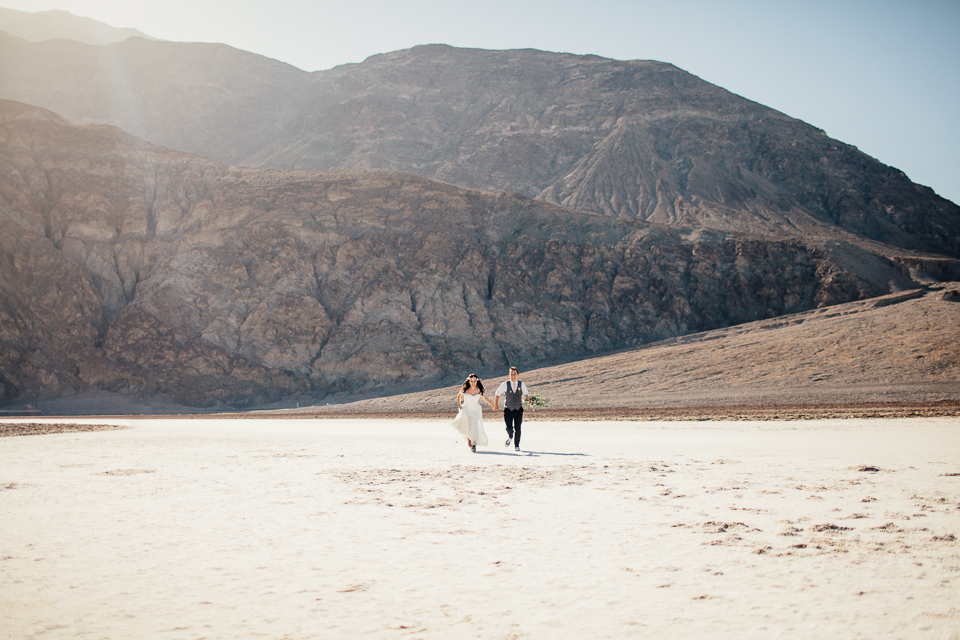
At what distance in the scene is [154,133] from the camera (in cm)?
10944

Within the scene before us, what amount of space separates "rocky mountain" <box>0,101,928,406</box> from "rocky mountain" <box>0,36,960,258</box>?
68.9 feet

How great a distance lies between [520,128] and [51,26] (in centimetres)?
14831

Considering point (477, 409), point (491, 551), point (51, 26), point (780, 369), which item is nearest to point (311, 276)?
point (780, 369)

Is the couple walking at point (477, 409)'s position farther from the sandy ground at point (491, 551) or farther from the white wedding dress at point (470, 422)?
the sandy ground at point (491, 551)

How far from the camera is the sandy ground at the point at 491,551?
3639 mm

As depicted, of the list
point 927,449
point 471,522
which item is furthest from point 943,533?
point 927,449

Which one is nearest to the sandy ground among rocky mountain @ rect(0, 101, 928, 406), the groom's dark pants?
the groom's dark pants

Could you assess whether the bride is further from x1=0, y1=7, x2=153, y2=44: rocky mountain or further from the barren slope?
x1=0, y1=7, x2=153, y2=44: rocky mountain

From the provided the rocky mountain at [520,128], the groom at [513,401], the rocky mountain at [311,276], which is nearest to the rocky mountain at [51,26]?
the rocky mountain at [520,128]

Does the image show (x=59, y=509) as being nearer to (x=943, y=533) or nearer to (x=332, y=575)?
(x=332, y=575)

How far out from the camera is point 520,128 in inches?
4205

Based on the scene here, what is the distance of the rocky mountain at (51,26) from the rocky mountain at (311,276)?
13212 centimetres

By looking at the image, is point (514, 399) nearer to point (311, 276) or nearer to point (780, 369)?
point (780, 369)

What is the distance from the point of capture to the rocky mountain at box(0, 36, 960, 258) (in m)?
81.8
